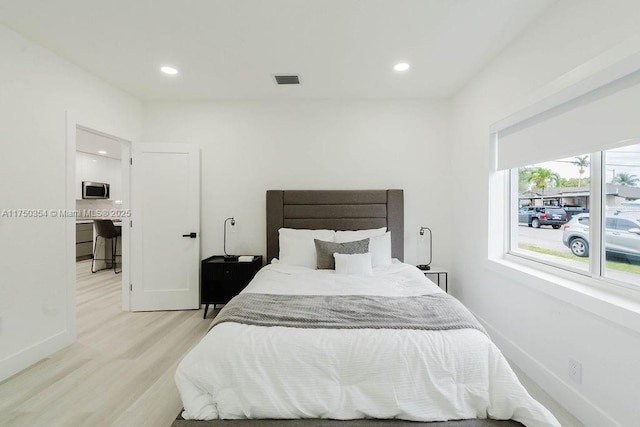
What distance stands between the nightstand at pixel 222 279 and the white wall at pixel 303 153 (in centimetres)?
39

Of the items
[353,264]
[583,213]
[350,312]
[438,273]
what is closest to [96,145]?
[353,264]

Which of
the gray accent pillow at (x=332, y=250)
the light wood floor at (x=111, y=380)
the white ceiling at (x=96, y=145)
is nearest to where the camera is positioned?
the light wood floor at (x=111, y=380)

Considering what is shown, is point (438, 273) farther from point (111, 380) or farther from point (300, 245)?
point (111, 380)

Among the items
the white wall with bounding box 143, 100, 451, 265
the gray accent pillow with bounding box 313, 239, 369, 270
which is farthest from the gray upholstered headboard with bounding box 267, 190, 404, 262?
the gray accent pillow with bounding box 313, 239, 369, 270

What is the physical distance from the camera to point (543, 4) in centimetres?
200

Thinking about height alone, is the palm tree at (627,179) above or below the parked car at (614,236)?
above

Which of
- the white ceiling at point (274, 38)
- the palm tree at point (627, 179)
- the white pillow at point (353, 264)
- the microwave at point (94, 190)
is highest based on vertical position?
the white ceiling at point (274, 38)

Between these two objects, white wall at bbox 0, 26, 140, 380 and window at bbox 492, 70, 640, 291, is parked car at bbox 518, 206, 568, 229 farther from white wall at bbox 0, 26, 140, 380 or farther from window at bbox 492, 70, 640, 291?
white wall at bbox 0, 26, 140, 380

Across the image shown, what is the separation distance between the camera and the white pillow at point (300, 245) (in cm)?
319

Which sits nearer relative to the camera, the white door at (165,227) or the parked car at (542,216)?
the parked car at (542,216)

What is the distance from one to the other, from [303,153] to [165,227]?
6.34 feet

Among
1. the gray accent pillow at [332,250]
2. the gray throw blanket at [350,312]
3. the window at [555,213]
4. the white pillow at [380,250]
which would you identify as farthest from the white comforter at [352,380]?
the white pillow at [380,250]

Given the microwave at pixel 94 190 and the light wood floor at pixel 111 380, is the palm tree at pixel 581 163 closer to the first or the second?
the light wood floor at pixel 111 380

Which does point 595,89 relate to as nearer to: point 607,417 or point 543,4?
point 543,4
